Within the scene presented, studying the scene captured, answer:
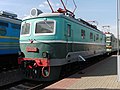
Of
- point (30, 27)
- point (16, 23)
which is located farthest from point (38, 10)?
point (16, 23)

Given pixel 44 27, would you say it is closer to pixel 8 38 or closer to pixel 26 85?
pixel 26 85

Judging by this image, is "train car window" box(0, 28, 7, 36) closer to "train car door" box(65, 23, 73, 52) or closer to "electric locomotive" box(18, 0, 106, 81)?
"electric locomotive" box(18, 0, 106, 81)

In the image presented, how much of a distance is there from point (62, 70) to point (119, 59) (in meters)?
3.16

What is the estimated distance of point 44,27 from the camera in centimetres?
1170

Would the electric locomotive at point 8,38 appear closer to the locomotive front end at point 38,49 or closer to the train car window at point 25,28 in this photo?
the train car window at point 25,28

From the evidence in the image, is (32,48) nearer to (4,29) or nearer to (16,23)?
(4,29)

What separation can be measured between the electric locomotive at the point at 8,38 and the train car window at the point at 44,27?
3659mm

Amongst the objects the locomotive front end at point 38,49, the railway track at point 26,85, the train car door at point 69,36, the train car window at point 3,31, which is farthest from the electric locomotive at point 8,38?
the train car door at point 69,36

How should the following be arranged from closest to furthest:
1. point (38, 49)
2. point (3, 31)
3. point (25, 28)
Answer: point (38, 49) < point (25, 28) < point (3, 31)

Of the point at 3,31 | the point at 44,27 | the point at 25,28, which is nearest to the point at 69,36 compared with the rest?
the point at 44,27

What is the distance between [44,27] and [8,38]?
4491 millimetres

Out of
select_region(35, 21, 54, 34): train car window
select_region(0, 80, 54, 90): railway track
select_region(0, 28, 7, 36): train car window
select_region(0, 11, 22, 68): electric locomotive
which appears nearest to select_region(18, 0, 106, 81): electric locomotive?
select_region(35, 21, 54, 34): train car window

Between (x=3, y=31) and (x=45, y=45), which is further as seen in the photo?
(x=3, y=31)

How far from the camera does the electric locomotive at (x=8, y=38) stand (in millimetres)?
14828
